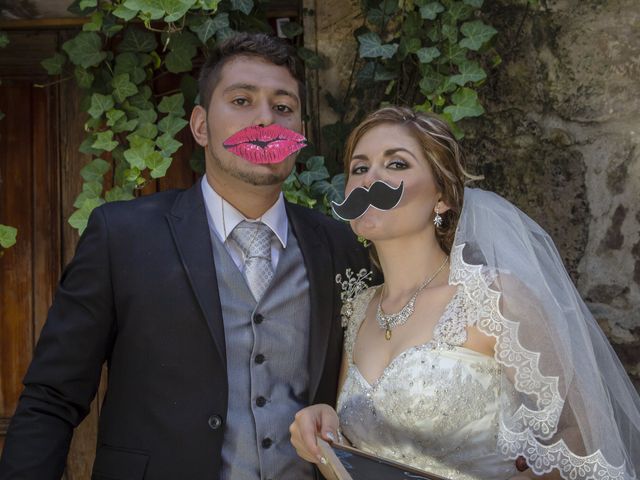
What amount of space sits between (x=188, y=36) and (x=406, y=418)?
1.46m

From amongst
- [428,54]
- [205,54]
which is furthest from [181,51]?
[428,54]

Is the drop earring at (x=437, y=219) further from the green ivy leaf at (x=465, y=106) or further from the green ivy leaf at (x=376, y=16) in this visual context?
the green ivy leaf at (x=376, y=16)

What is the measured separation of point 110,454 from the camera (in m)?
2.23

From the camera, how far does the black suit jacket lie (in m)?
2.19

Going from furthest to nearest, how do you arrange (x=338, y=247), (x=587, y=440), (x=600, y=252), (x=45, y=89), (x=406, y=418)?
(x=45, y=89)
(x=600, y=252)
(x=338, y=247)
(x=406, y=418)
(x=587, y=440)

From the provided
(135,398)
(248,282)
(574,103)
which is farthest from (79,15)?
(574,103)

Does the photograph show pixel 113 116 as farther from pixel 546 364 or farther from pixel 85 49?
pixel 546 364

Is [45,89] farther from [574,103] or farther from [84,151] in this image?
[574,103]

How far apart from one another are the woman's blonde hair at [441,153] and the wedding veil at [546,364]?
158 mm

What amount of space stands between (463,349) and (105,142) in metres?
1.40

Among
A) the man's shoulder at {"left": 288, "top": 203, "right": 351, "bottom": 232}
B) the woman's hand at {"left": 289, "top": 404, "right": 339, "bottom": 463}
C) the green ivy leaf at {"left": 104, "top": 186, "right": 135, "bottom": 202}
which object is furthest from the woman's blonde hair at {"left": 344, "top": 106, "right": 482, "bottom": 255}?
the green ivy leaf at {"left": 104, "top": 186, "right": 135, "bottom": 202}

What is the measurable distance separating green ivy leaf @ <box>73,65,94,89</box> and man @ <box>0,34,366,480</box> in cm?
65

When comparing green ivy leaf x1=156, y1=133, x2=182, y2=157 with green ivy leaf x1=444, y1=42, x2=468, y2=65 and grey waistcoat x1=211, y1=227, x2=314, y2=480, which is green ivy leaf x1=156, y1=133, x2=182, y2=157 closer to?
grey waistcoat x1=211, y1=227, x2=314, y2=480

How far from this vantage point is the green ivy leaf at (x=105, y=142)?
9.25 feet
